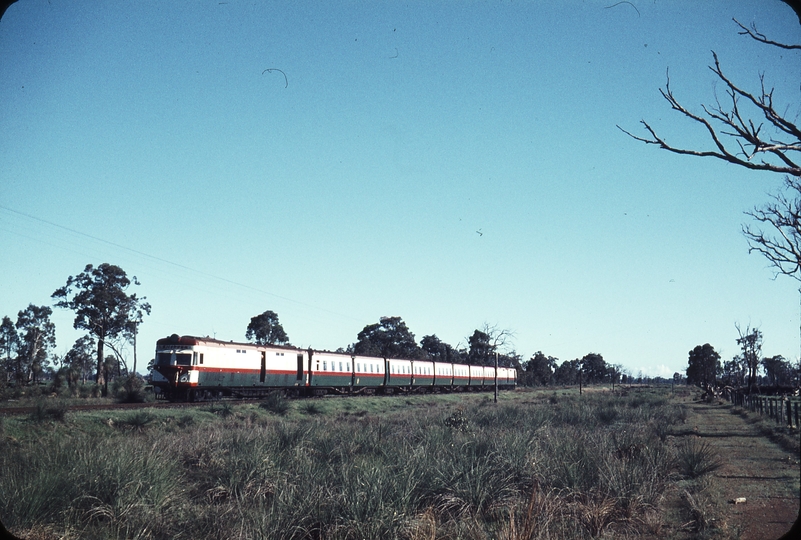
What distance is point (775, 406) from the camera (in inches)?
817

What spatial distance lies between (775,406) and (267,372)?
23498 millimetres

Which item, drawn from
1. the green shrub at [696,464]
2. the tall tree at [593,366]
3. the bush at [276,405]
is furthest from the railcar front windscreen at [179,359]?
the tall tree at [593,366]

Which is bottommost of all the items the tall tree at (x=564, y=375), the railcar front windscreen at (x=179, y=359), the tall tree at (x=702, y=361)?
the tall tree at (x=564, y=375)

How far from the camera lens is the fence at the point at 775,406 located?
17559mm

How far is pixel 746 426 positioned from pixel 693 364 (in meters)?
75.6

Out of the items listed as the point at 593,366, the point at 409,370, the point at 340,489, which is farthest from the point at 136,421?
the point at 593,366

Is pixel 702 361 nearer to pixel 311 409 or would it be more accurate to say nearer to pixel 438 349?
pixel 438 349

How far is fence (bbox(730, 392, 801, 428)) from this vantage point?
1756cm

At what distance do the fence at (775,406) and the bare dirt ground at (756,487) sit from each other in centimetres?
222

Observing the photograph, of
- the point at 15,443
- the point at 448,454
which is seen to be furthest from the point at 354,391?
the point at 448,454

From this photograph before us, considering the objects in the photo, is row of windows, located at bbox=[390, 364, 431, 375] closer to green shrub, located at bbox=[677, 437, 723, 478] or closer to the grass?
the grass

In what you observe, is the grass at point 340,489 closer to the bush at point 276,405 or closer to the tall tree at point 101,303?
the bush at point 276,405

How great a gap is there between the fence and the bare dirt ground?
7.29 feet

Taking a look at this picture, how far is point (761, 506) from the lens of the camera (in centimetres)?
769
